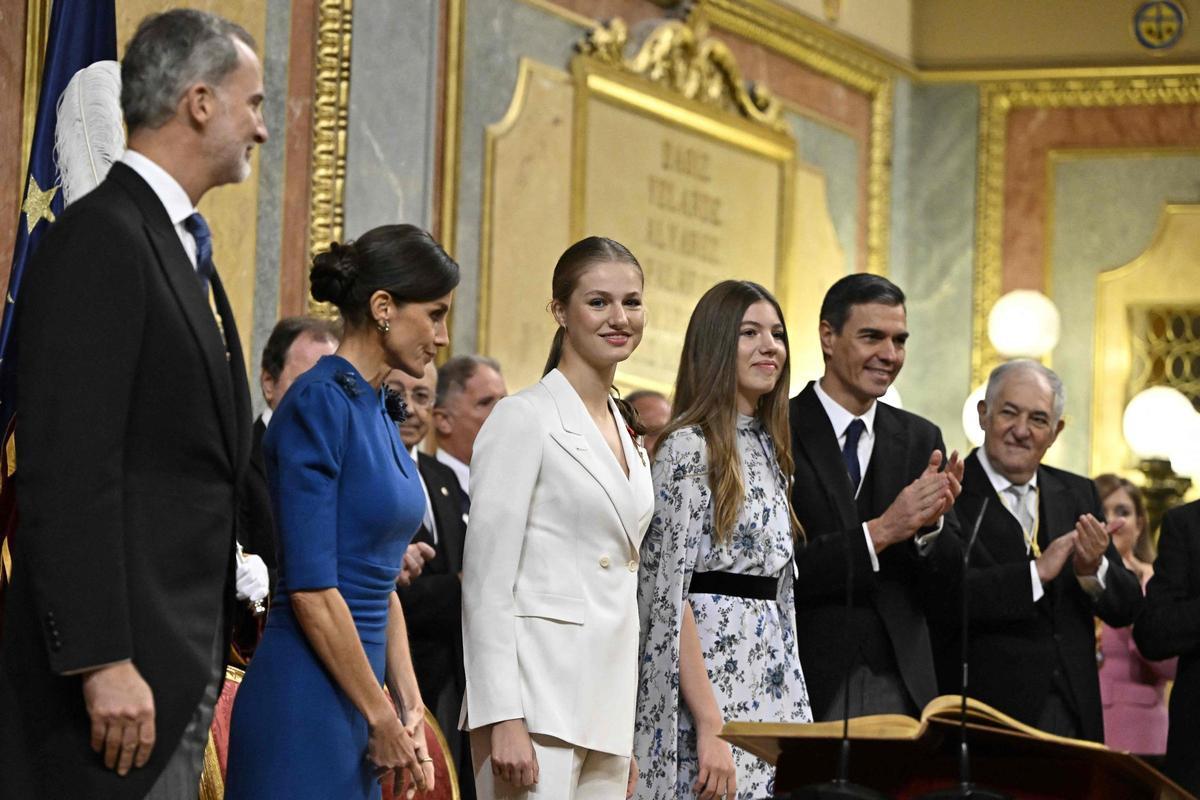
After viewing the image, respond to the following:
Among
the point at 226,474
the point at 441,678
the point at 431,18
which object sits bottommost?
the point at 441,678

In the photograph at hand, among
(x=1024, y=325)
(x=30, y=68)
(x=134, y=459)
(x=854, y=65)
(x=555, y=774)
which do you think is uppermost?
(x=854, y=65)

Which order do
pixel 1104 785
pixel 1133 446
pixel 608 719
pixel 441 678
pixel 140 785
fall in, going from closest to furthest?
pixel 140 785, pixel 1104 785, pixel 608 719, pixel 441 678, pixel 1133 446

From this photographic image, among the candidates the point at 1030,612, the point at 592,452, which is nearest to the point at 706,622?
the point at 592,452

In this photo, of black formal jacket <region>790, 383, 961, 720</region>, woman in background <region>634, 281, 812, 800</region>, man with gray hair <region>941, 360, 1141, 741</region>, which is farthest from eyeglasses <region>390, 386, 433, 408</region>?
man with gray hair <region>941, 360, 1141, 741</region>

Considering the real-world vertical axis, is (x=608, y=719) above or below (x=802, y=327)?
below

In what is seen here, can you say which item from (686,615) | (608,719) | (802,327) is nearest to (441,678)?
(686,615)

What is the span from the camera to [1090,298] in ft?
39.2

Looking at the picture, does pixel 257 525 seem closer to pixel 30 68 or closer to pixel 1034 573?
pixel 1034 573

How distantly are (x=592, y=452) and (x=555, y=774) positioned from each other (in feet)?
2.13

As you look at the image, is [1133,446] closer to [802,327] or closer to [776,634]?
[802,327]

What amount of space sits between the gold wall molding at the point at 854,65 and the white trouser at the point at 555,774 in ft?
23.1

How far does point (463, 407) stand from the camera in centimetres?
666

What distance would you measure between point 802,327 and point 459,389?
449cm

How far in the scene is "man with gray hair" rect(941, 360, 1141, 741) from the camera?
5344 millimetres
